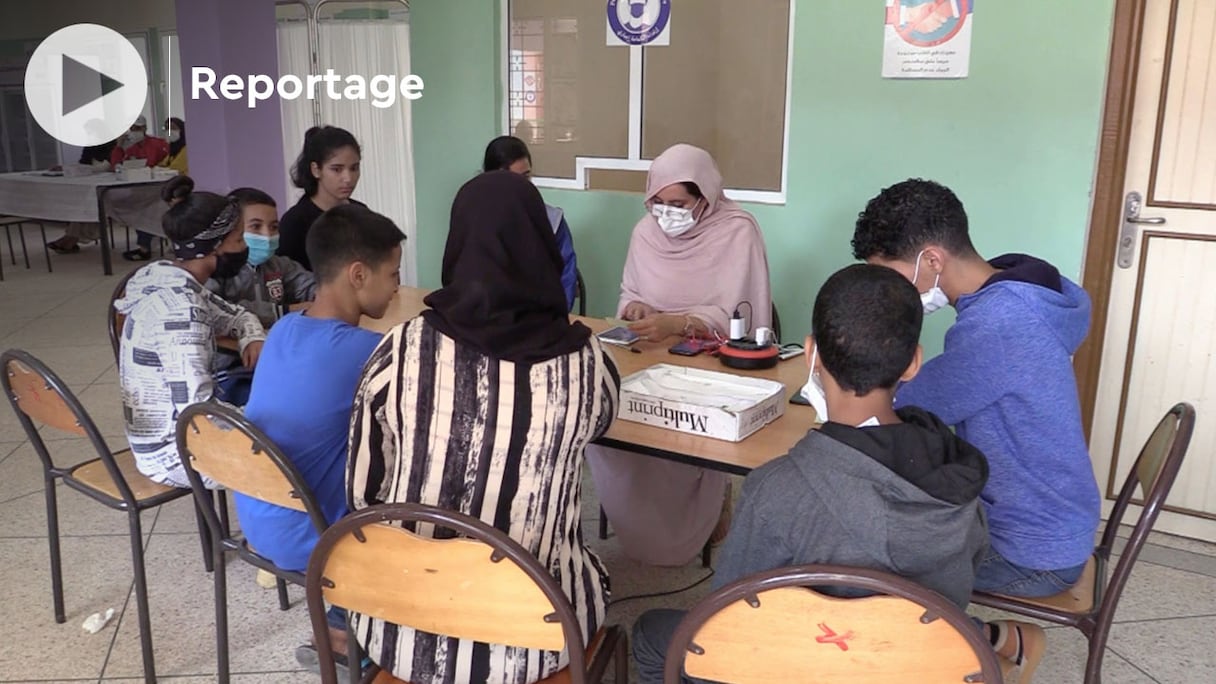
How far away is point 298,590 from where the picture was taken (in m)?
2.66

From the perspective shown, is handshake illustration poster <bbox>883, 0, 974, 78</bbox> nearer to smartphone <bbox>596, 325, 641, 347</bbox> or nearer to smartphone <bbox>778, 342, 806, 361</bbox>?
smartphone <bbox>778, 342, 806, 361</bbox>

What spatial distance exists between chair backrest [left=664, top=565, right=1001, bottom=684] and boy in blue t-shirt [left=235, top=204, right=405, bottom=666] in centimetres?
95

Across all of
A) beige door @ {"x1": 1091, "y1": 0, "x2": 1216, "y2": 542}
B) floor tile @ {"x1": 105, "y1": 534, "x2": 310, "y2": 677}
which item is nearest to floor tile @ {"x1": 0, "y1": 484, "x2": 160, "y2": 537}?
floor tile @ {"x1": 105, "y1": 534, "x2": 310, "y2": 677}

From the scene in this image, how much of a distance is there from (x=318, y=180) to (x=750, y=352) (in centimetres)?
199

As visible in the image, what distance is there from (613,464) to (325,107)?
5576mm

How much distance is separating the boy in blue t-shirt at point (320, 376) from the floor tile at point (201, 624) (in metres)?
0.53

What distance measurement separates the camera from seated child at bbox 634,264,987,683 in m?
1.22

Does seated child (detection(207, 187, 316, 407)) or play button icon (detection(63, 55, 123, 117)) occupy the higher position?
play button icon (detection(63, 55, 123, 117))

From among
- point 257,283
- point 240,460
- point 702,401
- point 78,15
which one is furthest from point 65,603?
point 78,15

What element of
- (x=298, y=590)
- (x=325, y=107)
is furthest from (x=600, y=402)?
(x=325, y=107)

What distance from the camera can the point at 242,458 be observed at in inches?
64.9

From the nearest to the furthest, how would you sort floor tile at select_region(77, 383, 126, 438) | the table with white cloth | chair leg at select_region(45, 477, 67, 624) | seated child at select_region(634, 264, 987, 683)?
seated child at select_region(634, 264, 987, 683) < chair leg at select_region(45, 477, 67, 624) < floor tile at select_region(77, 383, 126, 438) < the table with white cloth

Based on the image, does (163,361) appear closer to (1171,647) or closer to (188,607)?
(188,607)

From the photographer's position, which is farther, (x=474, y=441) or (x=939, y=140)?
(x=939, y=140)
